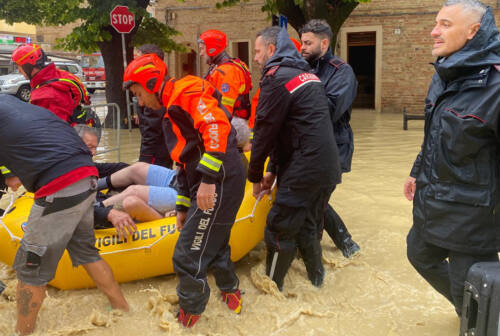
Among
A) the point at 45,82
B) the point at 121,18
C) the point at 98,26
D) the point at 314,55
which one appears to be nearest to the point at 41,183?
the point at 45,82

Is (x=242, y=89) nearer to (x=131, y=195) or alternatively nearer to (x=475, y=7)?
(x=131, y=195)

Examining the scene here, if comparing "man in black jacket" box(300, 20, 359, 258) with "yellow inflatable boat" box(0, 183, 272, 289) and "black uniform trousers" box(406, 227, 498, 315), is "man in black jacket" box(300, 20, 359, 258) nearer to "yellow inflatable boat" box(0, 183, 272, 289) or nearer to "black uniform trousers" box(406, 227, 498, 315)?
"yellow inflatable boat" box(0, 183, 272, 289)

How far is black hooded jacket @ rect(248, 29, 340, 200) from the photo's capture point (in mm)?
3137

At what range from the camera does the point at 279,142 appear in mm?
3369

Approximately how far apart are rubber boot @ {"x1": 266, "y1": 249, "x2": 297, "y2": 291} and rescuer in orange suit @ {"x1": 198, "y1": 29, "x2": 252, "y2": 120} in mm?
1653

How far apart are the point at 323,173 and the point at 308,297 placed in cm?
91

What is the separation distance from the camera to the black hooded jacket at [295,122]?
10.3 ft

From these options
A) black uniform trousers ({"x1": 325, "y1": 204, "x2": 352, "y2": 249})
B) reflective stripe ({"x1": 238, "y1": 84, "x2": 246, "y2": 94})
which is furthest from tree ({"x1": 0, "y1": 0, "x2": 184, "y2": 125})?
black uniform trousers ({"x1": 325, "y1": 204, "x2": 352, "y2": 249})

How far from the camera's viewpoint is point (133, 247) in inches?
138

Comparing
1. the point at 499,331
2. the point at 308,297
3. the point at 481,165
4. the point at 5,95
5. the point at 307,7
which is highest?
the point at 307,7

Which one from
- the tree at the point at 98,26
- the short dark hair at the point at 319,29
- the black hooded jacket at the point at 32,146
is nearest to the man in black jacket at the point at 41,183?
the black hooded jacket at the point at 32,146

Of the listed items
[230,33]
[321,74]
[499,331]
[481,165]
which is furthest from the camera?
[230,33]

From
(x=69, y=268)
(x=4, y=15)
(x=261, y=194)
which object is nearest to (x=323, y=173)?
(x=261, y=194)

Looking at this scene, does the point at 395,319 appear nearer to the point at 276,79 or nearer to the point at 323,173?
the point at 323,173
